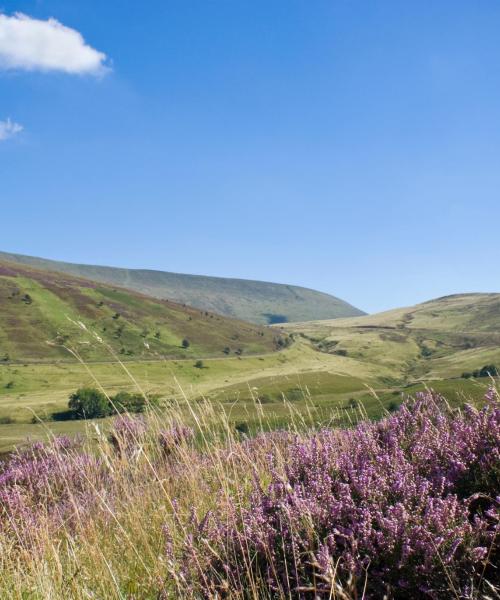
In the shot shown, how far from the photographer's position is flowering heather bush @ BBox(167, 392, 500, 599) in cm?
273

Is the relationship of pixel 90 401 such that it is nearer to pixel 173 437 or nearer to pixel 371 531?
pixel 173 437

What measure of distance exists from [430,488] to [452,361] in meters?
156

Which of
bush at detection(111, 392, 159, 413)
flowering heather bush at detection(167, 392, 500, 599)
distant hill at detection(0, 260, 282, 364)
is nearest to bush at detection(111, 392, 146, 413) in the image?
bush at detection(111, 392, 159, 413)

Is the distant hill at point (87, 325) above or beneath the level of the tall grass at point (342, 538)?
beneath

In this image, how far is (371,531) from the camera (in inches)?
118

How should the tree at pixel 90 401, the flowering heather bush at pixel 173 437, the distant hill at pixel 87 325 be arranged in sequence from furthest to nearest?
the distant hill at pixel 87 325 < the tree at pixel 90 401 < the flowering heather bush at pixel 173 437

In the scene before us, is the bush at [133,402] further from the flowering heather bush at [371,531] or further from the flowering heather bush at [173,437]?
the flowering heather bush at [371,531]

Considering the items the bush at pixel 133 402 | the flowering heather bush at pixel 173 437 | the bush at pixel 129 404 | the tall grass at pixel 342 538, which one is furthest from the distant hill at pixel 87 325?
the tall grass at pixel 342 538

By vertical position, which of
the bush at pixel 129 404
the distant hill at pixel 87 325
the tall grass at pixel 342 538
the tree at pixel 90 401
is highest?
the tall grass at pixel 342 538

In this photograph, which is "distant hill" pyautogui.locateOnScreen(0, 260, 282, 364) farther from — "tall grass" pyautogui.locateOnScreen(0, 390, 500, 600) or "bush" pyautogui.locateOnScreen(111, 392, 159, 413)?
"tall grass" pyautogui.locateOnScreen(0, 390, 500, 600)

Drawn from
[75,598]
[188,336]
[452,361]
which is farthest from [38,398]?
[452,361]

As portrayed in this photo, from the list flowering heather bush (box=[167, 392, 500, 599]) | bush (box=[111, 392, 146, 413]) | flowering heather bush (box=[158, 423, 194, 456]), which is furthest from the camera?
bush (box=[111, 392, 146, 413])

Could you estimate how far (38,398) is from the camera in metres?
96.0

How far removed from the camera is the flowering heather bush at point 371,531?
273 centimetres
